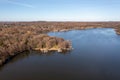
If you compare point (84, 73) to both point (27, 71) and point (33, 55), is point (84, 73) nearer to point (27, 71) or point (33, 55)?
point (27, 71)

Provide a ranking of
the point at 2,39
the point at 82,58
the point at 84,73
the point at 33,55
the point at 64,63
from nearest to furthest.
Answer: the point at 84,73 → the point at 64,63 → the point at 82,58 → the point at 33,55 → the point at 2,39

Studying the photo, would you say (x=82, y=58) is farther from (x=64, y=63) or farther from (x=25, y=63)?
(x=25, y=63)

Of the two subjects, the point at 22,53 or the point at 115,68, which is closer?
the point at 115,68

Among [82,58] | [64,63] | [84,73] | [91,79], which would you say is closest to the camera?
[91,79]

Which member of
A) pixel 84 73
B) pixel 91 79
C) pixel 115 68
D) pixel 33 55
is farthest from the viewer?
pixel 33 55

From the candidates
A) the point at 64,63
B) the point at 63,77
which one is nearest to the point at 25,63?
the point at 64,63

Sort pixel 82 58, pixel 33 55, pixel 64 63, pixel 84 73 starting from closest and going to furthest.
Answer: pixel 84 73
pixel 64 63
pixel 82 58
pixel 33 55

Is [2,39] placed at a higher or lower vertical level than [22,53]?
higher

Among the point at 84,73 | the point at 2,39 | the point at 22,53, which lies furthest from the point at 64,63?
the point at 2,39

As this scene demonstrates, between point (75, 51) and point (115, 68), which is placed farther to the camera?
point (75, 51)
